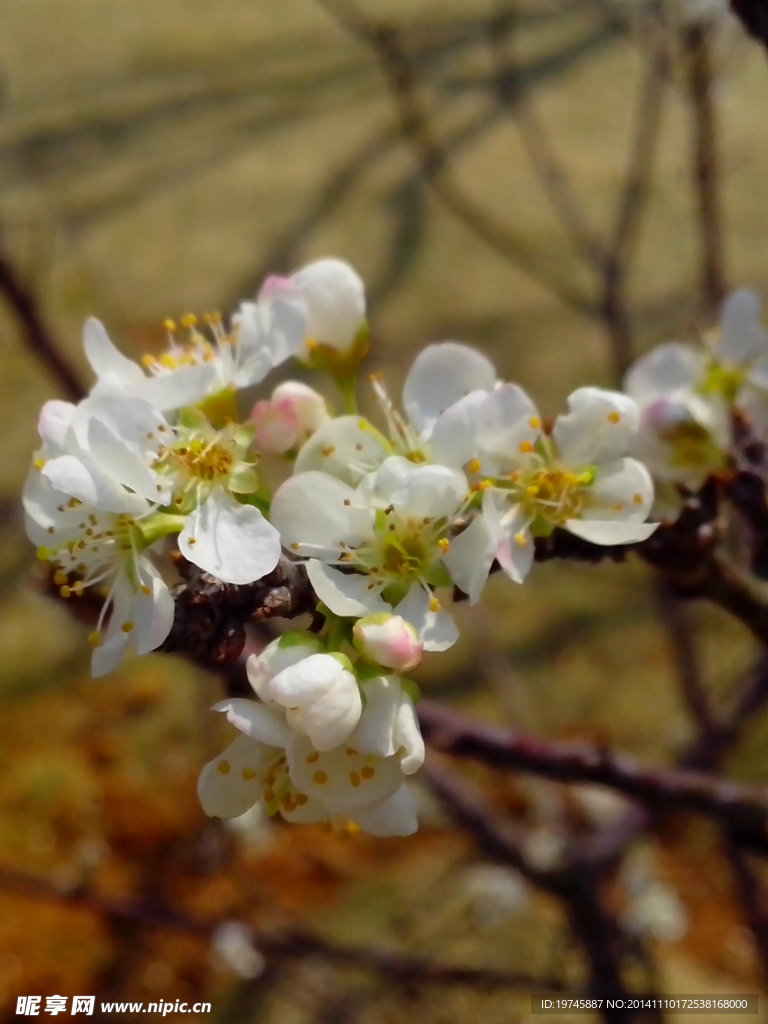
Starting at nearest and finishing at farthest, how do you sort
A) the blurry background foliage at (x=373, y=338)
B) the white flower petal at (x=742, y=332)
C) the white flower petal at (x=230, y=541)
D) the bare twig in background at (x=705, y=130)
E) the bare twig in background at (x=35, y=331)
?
the white flower petal at (x=230, y=541), the white flower petal at (x=742, y=332), the bare twig in background at (x=35, y=331), the bare twig in background at (x=705, y=130), the blurry background foliage at (x=373, y=338)

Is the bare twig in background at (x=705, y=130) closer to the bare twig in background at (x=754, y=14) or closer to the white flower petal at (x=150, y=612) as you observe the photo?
the bare twig in background at (x=754, y=14)

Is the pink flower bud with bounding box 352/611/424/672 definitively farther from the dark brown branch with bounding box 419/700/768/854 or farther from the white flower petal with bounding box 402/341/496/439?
the dark brown branch with bounding box 419/700/768/854

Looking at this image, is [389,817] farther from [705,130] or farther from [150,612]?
[705,130]

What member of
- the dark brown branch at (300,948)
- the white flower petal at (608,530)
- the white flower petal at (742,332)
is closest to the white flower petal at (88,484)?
the white flower petal at (608,530)

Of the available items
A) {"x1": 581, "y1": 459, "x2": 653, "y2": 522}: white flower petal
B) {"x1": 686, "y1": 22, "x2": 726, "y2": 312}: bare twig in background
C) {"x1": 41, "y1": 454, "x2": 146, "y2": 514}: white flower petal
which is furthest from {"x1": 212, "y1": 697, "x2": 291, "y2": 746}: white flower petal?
{"x1": 686, "y1": 22, "x2": 726, "y2": 312}: bare twig in background

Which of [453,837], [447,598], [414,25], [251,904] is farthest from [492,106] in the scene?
[447,598]
